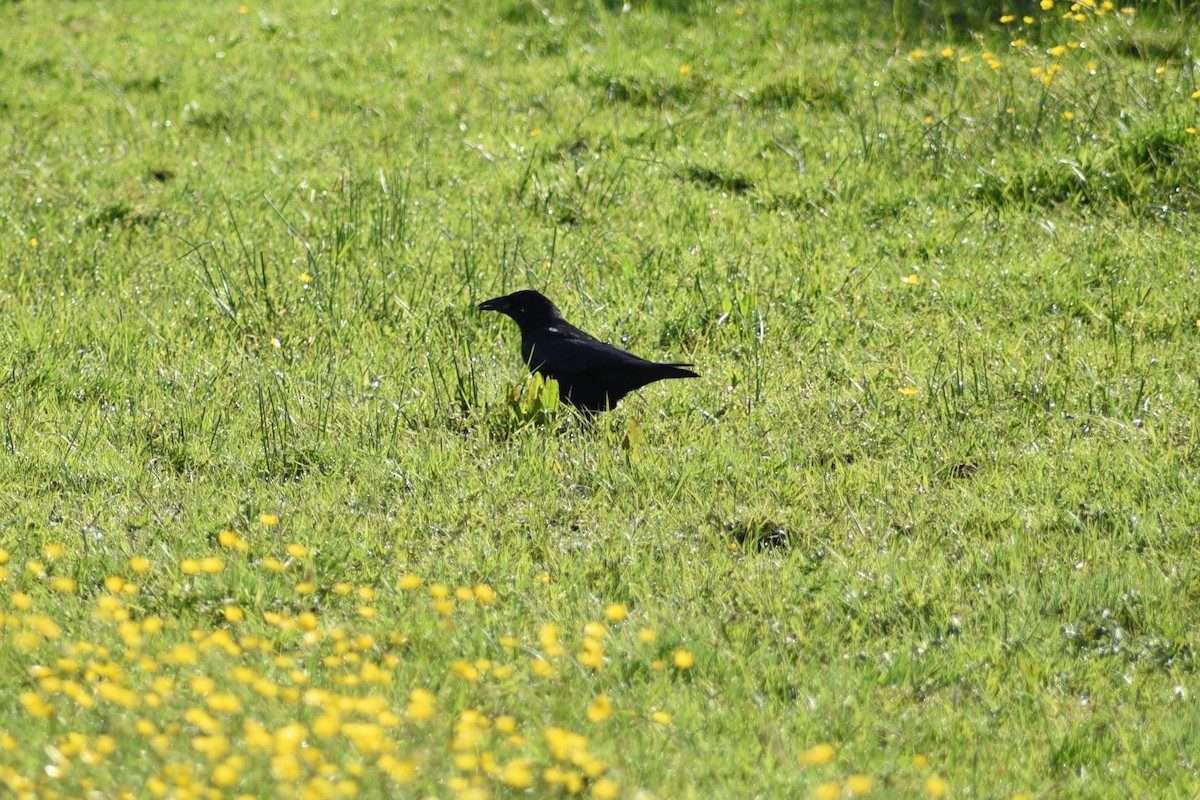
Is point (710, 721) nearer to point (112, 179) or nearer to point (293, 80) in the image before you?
point (112, 179)

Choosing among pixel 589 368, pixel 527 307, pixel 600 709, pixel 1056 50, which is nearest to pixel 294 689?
pixel 600 709

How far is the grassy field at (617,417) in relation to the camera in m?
2.89

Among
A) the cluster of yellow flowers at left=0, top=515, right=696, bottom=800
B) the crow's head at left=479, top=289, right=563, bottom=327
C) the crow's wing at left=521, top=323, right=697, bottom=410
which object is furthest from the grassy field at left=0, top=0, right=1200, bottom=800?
the crow's head at left=479, top=289, right=563, bottom=327

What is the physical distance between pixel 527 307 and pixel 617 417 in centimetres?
67

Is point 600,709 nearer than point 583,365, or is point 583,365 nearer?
point 600,709

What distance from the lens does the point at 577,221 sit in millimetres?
6902

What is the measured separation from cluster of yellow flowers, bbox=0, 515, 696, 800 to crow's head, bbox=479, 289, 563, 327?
5.75 feet

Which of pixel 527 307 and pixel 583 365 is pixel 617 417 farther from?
pixel 527 307

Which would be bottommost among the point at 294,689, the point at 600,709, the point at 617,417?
the point at 617,417

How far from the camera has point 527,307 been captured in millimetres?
5270

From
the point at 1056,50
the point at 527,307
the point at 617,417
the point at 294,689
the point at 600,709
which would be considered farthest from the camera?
the point at 1056,50

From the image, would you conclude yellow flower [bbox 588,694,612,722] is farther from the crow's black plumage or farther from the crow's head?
the crow's head

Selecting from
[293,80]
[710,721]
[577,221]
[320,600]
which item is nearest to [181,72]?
[293,80]

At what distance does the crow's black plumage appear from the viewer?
4.66m
